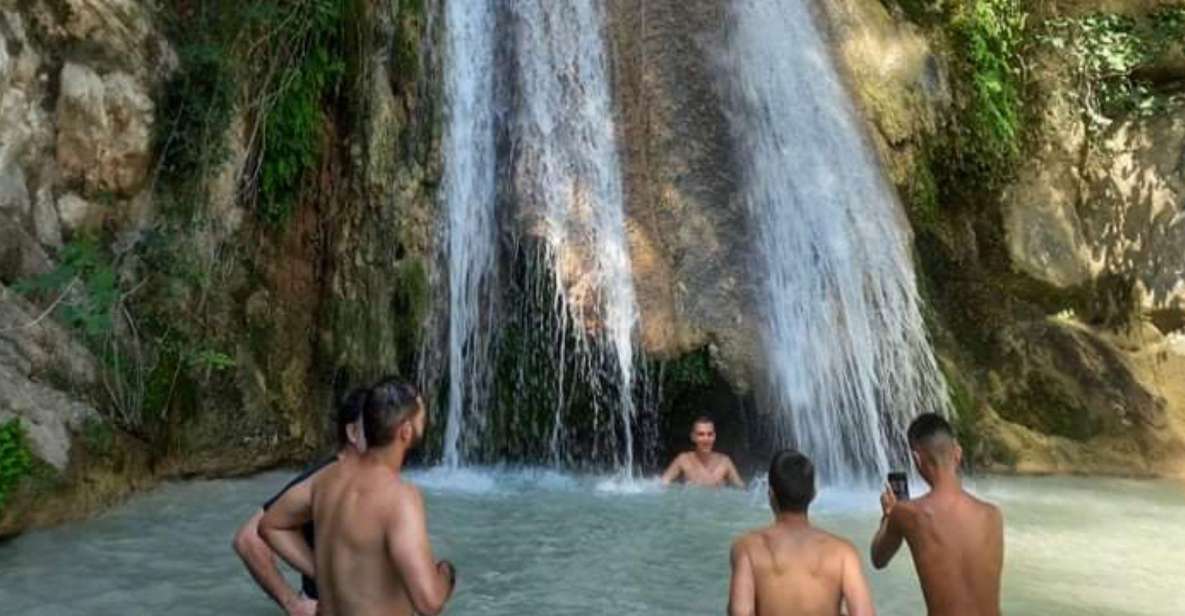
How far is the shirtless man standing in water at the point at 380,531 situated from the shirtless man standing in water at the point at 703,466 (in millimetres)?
5460

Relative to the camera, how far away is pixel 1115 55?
1288 cm

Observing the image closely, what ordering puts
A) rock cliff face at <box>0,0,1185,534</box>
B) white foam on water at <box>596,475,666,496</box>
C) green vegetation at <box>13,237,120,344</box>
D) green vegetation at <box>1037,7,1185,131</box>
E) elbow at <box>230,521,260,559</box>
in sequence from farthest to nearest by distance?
green vegetation at <box>1037,7,1185,131</box> < white foam on water at <box>596,475,666,496</box> < rock cliff face at <box>0,0,1185,534</box> < green vegetation at <box>13,237,120,344</box> < elbow at <box>230,521,260,559</box>

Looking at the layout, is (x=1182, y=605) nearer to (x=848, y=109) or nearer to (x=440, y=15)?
(x=848, y=109)

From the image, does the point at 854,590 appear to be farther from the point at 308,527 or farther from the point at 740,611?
the point at 308,527

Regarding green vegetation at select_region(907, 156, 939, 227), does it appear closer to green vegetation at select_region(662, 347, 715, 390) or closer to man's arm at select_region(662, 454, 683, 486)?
green vegetation at select_region(662, 347, 715, 390)

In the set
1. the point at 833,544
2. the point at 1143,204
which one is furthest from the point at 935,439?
the point at 1143,204

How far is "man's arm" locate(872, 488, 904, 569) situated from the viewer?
422 centimetres

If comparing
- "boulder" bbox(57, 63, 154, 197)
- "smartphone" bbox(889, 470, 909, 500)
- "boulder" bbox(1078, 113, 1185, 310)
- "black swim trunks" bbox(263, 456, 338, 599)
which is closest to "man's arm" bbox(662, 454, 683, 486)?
"boulder" bbox(57, 63, 154, 197)

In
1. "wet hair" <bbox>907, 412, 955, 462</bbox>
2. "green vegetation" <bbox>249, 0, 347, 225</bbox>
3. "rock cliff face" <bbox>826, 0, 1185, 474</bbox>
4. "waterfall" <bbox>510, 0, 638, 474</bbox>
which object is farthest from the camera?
"rock cliff face" <bbox>826, 0, 1185, 474</bbox>

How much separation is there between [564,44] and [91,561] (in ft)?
22.1

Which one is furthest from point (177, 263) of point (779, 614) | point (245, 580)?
point (779, 614)

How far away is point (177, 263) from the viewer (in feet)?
28.2

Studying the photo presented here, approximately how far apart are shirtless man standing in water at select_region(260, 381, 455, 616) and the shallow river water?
1.62 m

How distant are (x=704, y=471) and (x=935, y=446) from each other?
5058mm
